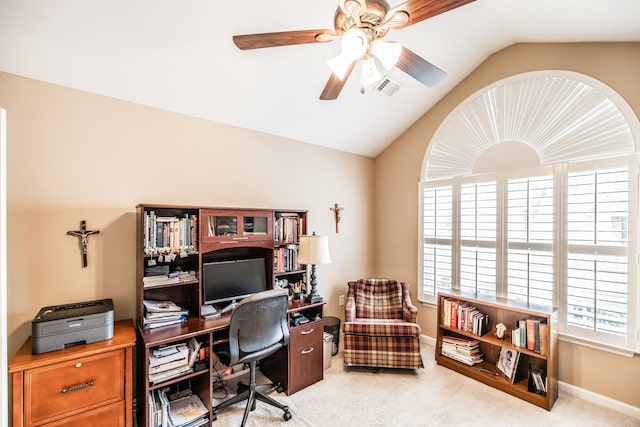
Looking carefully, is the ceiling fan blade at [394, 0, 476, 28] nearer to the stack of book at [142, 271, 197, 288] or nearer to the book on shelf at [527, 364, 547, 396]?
the stack of book at [142, 271, 197, 288]

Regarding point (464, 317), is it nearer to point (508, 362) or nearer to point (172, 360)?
point (508, 362)

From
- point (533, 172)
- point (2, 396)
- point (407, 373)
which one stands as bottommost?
point (407, 373)

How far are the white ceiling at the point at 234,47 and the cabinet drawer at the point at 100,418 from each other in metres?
2.15

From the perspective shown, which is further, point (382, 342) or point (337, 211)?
point (337, 211)

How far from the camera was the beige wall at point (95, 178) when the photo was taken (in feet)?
6.22

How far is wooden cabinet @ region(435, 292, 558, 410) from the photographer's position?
93.7 inches

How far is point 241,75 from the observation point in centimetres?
238

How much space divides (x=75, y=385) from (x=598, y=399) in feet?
12.6

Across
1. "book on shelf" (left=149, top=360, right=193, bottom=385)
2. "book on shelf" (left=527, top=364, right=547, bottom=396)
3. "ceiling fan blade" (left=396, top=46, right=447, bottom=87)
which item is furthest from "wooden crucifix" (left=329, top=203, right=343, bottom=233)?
"book on shelf" (left=527, top=364, right=547, bottom=396)

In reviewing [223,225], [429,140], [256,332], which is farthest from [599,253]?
[223,225]

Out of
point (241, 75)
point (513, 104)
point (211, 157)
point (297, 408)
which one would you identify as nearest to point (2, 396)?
point (297, 408)

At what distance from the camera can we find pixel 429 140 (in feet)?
11.5

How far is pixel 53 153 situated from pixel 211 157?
1.09 m

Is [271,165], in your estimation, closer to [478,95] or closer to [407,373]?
[478,95]
